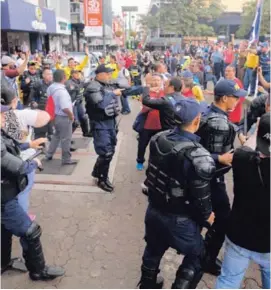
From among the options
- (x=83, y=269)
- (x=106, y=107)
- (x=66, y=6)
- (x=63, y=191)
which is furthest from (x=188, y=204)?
(x=66, y=6)

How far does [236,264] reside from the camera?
2500 mm

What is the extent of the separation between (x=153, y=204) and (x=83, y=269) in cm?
134

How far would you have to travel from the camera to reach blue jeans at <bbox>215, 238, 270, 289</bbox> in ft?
8.02

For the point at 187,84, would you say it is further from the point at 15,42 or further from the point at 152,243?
the point at 15,42

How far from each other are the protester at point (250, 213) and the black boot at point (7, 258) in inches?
80.5

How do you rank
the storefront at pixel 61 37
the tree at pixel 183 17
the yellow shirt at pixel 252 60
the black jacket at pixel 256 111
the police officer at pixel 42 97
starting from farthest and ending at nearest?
the tree at pixel 183 17 < the storefront at pixel 61 37 < the yellow shirt at pixel 252 60 < the police officer at pixel 42 97 < the black jacket at pixel 256 111

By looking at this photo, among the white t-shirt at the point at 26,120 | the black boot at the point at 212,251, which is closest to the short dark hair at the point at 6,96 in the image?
the white t-shirt at the point at 26,120

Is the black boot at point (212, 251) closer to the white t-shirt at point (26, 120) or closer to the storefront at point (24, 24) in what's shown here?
the white t-shirt at point (26, 120)

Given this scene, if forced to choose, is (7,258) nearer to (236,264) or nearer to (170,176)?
(170,176)

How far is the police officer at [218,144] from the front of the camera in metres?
3.20

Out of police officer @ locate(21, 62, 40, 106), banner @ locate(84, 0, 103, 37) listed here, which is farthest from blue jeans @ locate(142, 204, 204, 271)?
banner @ locate(84, 0, 103, 37)

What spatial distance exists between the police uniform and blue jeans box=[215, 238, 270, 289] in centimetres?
555

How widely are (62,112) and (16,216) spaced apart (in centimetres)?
327

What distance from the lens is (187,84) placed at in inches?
232
